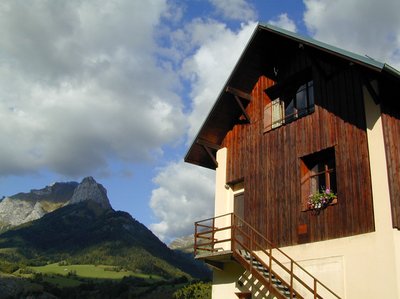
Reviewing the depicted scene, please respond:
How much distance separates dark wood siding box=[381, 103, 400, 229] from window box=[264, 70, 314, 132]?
3.16m

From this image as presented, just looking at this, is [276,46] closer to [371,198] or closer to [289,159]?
[289,159]

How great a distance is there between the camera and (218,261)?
19125 mm

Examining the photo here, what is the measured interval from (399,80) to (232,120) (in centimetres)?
826

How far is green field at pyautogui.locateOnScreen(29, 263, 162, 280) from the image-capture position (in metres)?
108

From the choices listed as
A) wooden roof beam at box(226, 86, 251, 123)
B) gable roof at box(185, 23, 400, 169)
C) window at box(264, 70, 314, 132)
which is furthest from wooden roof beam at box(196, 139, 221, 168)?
window at box(264, 70, 314, 132)

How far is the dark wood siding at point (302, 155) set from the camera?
1530cm

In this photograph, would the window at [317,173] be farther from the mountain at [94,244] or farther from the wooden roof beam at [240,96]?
the mountain at [94,244]

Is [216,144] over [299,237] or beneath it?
over

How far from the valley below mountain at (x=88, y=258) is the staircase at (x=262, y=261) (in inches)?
2022

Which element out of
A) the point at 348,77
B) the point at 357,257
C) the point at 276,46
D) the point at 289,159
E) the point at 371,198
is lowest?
the point at 357,257

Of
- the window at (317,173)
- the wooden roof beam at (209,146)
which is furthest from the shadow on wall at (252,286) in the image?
the wooden roof beam at (209,146)

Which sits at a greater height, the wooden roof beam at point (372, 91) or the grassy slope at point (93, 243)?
the grassy slope at point (93, 243)

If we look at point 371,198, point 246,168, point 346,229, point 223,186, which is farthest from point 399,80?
point 223,186

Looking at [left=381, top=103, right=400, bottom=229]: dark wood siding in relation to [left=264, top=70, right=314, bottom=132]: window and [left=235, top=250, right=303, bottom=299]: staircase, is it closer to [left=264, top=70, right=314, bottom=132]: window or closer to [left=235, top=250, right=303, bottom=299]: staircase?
[left=264, top=70, right=314, bottom=132]: window
